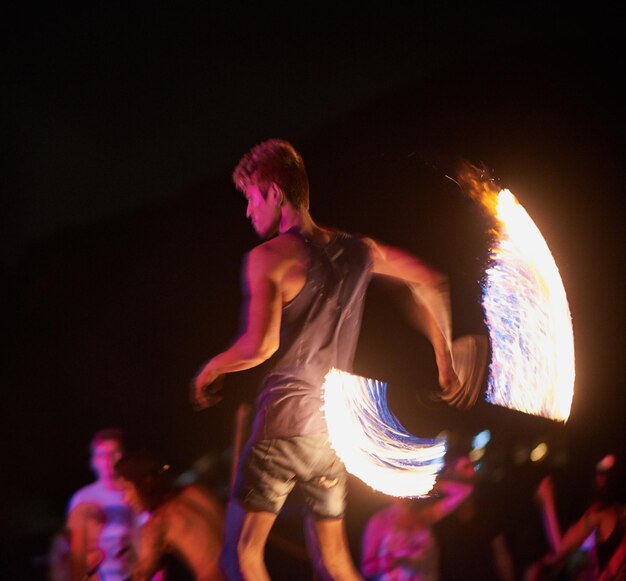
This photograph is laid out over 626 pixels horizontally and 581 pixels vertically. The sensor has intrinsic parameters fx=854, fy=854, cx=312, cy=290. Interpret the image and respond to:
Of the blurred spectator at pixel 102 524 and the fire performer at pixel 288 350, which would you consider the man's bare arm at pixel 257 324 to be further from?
the blurred spectator at pixel 102 524

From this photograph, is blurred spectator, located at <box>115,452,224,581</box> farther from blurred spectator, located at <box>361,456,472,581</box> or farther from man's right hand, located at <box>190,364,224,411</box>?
blurred spectator, located at <box>361,456,472,581</box>

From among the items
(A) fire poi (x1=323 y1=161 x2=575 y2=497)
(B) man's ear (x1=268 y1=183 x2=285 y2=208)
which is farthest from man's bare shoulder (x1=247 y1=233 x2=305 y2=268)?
(A) fire poi (x1=323 y1=161 x2=575 y2=497)

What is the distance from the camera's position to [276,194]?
384 cm

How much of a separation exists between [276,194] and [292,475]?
124cm

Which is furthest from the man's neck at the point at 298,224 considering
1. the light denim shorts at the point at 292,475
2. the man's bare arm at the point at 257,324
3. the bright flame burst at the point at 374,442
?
the light denim shorts at the point at 292,475

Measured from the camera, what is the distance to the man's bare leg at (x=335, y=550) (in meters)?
3.58

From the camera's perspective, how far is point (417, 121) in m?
5.25

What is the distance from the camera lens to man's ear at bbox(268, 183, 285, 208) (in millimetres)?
3838

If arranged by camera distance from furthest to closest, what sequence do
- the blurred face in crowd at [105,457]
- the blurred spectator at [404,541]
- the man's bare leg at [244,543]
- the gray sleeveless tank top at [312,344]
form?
1. the blurred spectator at [404,541]
2. the blurred face in crowd at [105,457]
3. the gray sleeveless tank top at [312,344]
4. the man's bare leg at [244,543]

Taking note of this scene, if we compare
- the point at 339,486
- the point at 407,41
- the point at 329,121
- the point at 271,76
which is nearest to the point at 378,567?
the point at 339,486

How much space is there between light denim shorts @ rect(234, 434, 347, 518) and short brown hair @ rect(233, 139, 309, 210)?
42.0 inches

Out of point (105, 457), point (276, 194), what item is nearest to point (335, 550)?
point (105, 457)

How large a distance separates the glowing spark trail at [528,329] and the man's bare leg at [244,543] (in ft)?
5.22

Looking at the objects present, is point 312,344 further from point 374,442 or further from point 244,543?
point 244,543
